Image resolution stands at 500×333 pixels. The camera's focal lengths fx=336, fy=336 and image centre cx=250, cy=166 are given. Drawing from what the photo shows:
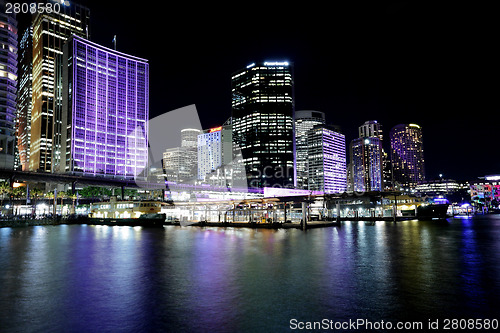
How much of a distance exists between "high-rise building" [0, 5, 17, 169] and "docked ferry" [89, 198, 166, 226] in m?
68.6

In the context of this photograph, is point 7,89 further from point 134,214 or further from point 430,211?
point 430,211

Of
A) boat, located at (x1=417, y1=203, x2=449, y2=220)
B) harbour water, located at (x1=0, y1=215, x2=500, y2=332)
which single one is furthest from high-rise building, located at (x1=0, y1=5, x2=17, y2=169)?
boat, located at (x1=417, y1=203, x2=449, y2=220)

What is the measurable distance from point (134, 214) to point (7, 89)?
93235mm

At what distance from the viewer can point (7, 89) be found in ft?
436

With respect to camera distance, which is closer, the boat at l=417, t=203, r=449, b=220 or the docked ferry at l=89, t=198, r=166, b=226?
the docked ferry at l=89, t=198, r=166, b=226

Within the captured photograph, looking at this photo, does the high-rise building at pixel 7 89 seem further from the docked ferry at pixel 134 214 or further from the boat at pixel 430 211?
the boat at pixel 430 211

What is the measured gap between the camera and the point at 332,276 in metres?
21.4

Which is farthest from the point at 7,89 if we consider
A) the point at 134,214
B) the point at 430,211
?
the point at 430,211

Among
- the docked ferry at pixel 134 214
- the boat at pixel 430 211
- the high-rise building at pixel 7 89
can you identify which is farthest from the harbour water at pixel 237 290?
the high-rise building at pixel 7 89

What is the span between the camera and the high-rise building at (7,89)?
13075 cm

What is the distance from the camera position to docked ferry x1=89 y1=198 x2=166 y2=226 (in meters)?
82.7

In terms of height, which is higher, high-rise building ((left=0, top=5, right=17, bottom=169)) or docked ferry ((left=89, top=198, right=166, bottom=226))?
high-rise building ((left=0, top=5, right=17, bottom=169))

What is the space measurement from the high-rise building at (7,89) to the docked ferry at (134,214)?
68592 mm

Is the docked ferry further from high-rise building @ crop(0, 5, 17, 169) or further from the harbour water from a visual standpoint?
high-rise building @ crop(0, 5, 17, 169)
